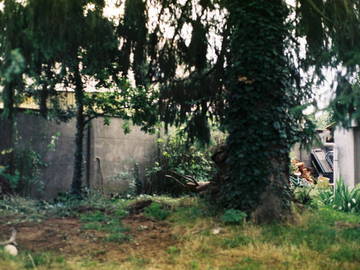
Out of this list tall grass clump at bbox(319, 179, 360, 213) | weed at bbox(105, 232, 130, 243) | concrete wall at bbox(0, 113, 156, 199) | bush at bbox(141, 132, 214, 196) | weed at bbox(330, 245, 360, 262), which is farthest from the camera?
bush at bbox(141, 132, 214, 196)

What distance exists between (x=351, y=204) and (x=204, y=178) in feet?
11.9

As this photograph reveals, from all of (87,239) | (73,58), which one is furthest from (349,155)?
(87,239)

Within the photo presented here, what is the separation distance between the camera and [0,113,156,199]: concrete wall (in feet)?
26.7

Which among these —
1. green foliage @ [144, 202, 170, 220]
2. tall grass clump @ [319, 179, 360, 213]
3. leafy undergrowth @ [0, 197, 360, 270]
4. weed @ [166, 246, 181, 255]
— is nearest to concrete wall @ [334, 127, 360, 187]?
tall grass clump @ [319, 179, 360, 213]

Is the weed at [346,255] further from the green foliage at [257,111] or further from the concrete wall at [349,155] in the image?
the concrete wall at [349,155]

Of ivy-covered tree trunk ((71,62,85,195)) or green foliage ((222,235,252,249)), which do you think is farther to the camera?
ivy-covered tree trunk ((71,62,85,195))

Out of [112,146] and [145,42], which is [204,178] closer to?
[112,146]

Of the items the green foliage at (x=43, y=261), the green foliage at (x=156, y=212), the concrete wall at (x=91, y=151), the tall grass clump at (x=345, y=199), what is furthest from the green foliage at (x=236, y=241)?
the concrete wall at (x=91, y=151)

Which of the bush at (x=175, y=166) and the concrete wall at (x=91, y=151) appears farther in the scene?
the bush at (x=175, y=166)

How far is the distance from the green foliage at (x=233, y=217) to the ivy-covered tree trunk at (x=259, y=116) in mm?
163

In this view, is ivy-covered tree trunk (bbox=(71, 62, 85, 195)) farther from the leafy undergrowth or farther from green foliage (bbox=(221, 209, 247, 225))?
green foliage (bbox=(221, 209, 247, 225))

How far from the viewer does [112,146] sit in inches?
372

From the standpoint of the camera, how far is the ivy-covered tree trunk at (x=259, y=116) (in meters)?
5.42

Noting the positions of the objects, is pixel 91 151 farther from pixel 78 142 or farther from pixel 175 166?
pixel 175 166
